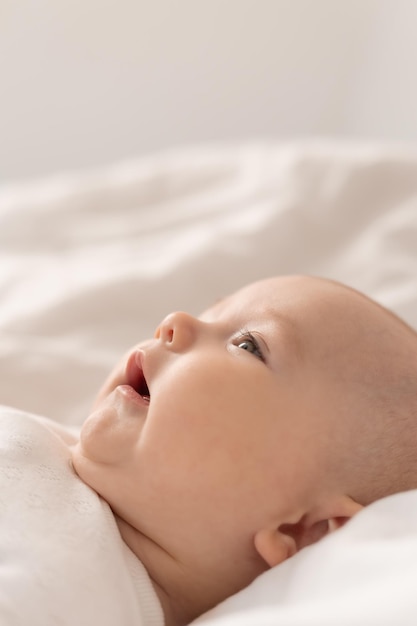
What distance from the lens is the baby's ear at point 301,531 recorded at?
35.2 inches

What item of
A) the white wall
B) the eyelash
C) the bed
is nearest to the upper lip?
the eyelash

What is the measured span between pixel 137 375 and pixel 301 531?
0.25 m

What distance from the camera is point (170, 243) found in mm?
1614

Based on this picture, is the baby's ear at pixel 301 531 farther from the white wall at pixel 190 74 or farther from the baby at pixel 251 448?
the white wall at pixel 190 74

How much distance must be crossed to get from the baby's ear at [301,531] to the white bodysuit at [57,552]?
12cm

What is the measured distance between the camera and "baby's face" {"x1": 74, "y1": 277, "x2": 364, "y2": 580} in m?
0.90

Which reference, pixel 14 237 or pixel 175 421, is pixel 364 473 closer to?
pixel 175 421

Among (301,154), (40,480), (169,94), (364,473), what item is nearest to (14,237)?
(301,154)

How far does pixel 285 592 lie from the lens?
798 millimetres

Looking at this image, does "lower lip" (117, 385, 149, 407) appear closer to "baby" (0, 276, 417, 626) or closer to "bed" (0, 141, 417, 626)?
"baby" (0, 276, 417, 626)

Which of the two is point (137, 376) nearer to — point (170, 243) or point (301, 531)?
point (301, 531)

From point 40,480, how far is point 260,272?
685mm

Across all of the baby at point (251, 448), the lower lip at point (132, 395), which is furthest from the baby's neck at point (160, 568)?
the lower lip at point (132, 395)

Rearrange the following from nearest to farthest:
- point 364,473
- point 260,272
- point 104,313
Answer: point 364,473 < point 104,313 < point 260,272
